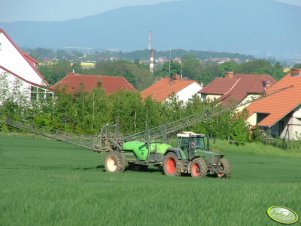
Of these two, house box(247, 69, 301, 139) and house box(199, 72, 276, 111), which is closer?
house box(247, 69, 301, 139)

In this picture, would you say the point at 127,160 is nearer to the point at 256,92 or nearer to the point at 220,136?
the point at 220,136

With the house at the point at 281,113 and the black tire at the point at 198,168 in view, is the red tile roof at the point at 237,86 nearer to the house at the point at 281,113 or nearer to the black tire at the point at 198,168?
the house at the point at 281,113

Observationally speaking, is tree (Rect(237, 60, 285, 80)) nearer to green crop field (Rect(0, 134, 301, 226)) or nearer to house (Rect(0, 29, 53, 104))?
house (Rect(0, 29, 53, 104))

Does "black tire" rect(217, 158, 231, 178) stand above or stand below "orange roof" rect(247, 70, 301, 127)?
below

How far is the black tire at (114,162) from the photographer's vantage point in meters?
26.8

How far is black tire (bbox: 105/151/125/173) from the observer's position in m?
26.8

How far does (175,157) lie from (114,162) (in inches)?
106

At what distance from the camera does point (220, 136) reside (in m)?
47.8

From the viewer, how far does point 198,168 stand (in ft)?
82.3

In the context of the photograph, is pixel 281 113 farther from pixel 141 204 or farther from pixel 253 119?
pixel 141 204

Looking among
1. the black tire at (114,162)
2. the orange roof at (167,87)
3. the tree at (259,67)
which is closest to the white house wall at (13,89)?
the black tire at (114,162)

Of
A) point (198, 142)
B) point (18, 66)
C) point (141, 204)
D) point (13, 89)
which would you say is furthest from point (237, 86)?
point (141, 204)

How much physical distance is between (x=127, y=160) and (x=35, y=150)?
9486 millimetres

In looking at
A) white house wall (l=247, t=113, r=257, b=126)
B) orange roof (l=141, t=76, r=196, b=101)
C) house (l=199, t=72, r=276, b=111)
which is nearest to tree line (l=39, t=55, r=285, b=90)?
orange roof (l=141, t=76, r=196, b=101)
